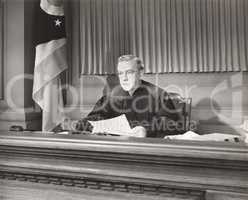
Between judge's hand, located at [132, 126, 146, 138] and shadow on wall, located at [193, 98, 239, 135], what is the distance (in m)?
0.36

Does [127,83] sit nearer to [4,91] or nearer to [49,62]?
[49,62]

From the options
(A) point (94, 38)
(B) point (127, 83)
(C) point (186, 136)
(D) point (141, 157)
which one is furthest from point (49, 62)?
(D) point (141, 157)

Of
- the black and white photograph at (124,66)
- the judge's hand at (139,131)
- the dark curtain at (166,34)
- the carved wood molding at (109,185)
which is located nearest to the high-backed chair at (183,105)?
the black and white photograph at (124,66)

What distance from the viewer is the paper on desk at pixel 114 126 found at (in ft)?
5.09

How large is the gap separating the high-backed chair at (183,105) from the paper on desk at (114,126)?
0.38 metres

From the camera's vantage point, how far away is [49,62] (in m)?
2.18

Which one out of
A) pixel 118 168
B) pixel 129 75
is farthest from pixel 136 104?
pixel 118 168

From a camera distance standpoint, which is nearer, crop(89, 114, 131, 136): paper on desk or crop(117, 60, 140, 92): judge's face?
crop(89, 114, 131, 136): paper on desk

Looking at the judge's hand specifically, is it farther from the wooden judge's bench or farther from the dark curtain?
the dark curtain

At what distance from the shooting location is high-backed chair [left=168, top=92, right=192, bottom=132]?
1.88m

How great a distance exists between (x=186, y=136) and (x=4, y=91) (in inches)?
56.8

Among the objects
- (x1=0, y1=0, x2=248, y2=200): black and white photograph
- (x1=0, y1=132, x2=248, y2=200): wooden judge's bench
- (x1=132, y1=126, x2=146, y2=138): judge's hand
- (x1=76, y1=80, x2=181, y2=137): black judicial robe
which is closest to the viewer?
(x1=0, y1=132, x2=248, y2=200): wooden judge's bench

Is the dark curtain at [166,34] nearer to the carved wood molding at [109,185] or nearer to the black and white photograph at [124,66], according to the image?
the black and white photograph at [124,66]

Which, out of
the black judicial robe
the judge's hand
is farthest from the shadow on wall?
the judge's hand
